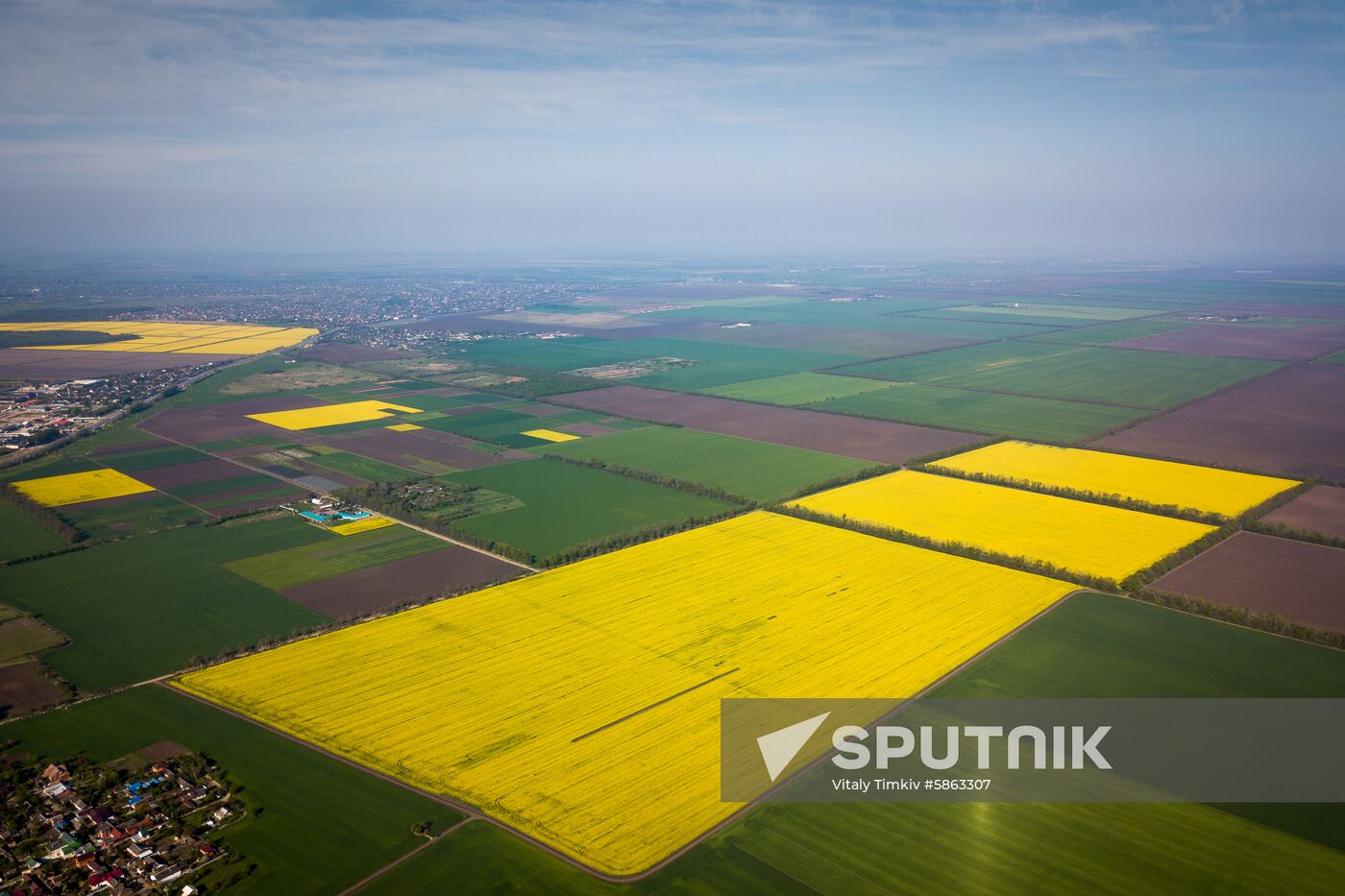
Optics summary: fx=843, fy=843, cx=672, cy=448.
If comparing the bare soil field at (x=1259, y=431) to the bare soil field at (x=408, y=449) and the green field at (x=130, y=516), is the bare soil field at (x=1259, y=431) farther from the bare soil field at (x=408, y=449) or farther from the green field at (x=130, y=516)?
the green field at (x=130, y=516)

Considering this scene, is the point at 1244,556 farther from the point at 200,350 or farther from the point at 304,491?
the point at 200,350

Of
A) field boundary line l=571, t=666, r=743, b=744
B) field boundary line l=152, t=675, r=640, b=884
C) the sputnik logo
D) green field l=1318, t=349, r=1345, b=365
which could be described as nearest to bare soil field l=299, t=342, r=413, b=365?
field boundary line l=152, t=675, r=640, b=884

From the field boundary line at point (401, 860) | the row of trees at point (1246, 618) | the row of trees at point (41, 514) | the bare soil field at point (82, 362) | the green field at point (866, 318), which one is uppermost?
the green field at point (866, 318)

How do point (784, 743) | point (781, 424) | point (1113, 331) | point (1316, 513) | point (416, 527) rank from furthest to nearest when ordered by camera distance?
point (1113, 331) < point (781, 424) < point (1316, 513) < point (416, 527) < point (784, 743)

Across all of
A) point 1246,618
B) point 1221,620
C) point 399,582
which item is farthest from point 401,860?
point 1246,618

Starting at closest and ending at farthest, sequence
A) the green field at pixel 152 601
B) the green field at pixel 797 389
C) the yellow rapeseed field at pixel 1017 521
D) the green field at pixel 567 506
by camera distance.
Result: the green field at pixel 152 601, the yellow rapeseed field at pixel 1017 521, the green field at pixel 567 506, the green field at pixel 797 389

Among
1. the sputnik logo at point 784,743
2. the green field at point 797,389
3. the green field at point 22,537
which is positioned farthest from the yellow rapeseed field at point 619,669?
the green field at point 797,389

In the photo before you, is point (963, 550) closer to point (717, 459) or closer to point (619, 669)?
point (619, 669)
